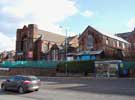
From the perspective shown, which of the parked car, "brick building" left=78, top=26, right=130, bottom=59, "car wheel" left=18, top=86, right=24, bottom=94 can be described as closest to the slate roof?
"brick building" left=78, top=26, right=130, bottom=59

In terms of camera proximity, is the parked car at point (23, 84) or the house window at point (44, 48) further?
the house window at point (44, 48)

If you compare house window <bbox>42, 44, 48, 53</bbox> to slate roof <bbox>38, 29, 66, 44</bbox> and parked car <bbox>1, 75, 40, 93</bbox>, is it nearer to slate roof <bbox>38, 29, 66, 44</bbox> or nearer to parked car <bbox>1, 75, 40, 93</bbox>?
slate roof <bbox>38, 29, 66, 44</bbox>

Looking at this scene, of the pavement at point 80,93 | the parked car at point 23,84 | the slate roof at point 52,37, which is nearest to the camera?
the pavement at point 80,93

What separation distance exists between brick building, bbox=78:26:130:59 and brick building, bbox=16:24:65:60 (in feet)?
40.4

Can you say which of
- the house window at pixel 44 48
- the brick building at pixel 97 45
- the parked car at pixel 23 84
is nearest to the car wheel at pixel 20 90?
the parked car at pixel 23 84

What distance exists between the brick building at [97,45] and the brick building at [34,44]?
1232 centimetres

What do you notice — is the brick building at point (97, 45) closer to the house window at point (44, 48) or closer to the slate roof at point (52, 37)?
the house window at point (44, 48)

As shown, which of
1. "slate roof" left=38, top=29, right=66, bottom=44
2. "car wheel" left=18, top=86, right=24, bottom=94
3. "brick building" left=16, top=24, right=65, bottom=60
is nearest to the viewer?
"car wheel" left=18, top=86, right=24, bottom=94

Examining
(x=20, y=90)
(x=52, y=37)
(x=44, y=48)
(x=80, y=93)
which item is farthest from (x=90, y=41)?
(x=80, y=93)

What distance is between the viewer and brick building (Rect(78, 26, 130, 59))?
5956cm

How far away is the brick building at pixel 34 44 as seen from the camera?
255ft

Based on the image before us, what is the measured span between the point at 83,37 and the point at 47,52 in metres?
16.3

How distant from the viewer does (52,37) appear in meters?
85.4

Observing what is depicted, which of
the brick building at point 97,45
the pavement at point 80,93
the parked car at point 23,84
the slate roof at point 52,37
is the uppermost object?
the slate roof at point 52,37
